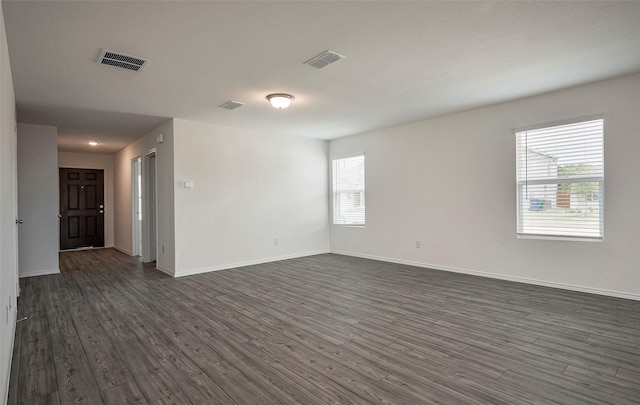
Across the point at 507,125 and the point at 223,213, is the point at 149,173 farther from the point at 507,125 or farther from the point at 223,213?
the point at 507,125

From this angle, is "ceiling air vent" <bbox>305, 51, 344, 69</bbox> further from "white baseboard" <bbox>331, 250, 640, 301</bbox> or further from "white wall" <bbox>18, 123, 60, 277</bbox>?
"white wall" <bbox>18, 123, 60, 277</bbox>

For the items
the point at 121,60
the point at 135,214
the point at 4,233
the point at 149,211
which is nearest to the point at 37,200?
the point at 149,211

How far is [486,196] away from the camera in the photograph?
4.98 metres

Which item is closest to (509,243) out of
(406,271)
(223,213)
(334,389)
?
(406,271)

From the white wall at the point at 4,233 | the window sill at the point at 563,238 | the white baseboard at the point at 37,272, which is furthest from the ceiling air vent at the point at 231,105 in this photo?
the window sill at the point at 563,238

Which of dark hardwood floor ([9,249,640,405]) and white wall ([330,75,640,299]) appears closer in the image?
dark hardwood floor ([9,249,640,405])

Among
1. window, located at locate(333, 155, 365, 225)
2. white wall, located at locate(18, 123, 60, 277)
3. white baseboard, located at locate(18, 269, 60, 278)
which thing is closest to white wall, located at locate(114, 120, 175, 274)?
white wall, located at locate(18, 123, 60, 277)

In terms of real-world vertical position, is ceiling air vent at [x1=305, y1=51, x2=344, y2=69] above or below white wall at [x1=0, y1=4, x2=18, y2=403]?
above

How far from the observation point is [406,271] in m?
5.45

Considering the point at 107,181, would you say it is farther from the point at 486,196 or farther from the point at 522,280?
the point at 522,280

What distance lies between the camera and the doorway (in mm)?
6676

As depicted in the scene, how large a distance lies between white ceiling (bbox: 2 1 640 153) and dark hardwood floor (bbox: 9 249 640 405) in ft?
8.16

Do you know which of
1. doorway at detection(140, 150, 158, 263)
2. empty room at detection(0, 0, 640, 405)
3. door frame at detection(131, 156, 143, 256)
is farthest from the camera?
door frame at detection(131, 156, 143, 256)

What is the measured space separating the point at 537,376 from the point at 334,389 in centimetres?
134
